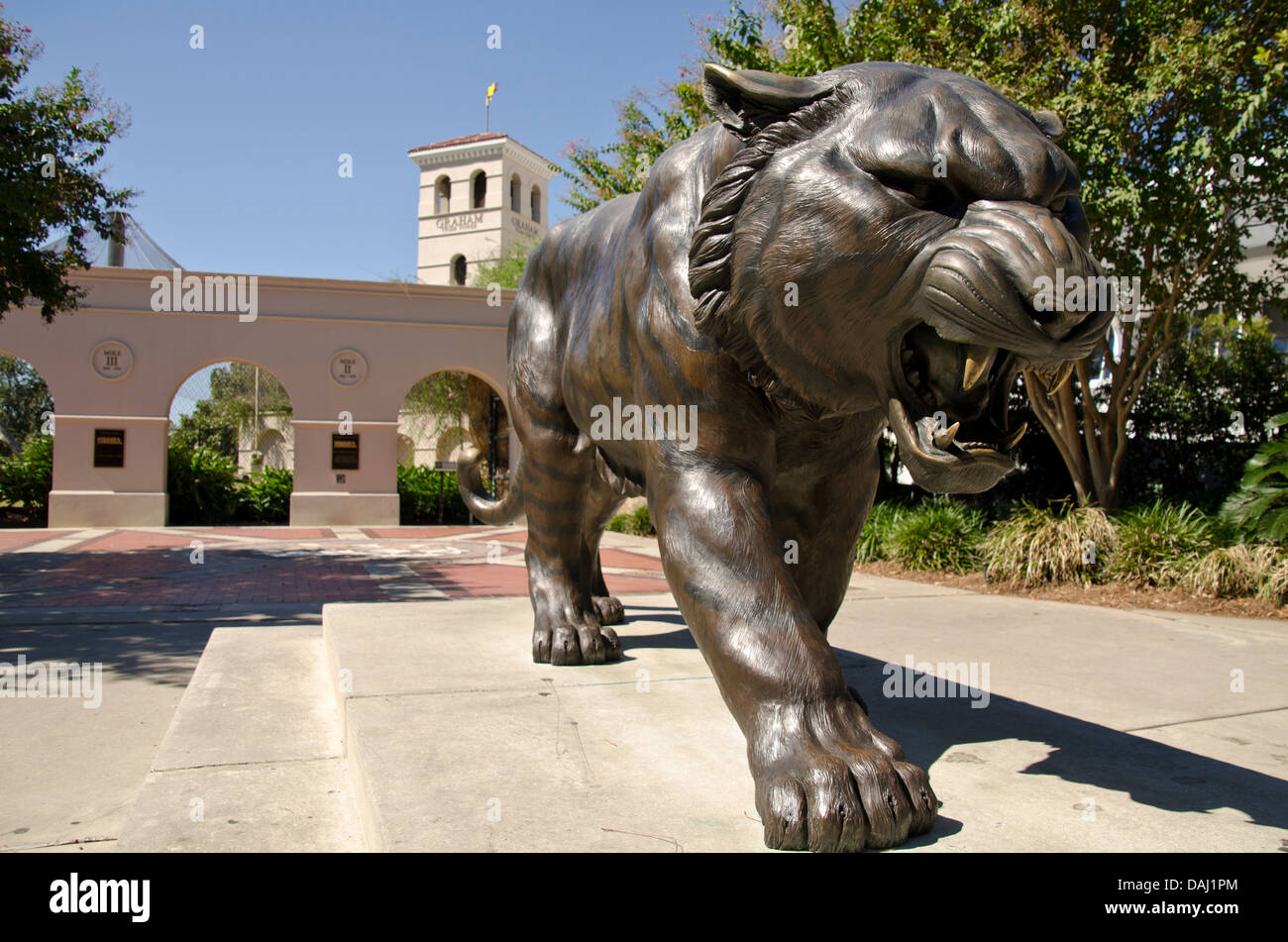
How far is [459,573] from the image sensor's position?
10500 millimetres

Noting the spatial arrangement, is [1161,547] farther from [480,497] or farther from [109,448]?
[109,448]

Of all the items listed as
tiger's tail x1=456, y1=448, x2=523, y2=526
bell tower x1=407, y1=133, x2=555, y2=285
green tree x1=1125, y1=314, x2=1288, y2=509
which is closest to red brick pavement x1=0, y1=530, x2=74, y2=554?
tiger's tail x1=456, y1=448, x2=523, y2=526

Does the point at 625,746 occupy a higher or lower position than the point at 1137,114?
lower

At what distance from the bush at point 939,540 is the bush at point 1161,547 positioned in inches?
A: 58.5

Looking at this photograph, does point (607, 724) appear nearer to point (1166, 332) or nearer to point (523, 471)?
point (523, 471)

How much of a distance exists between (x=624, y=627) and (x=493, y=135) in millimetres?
41833

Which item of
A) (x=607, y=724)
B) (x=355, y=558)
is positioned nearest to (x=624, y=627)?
(x=607, y=724)

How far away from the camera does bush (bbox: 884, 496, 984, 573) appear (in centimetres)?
975

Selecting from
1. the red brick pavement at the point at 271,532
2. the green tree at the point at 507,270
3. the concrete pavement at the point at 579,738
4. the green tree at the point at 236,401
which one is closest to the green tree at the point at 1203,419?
the concrete pavement at the point at 579,738

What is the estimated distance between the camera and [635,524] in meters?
16.7

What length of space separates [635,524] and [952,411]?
14.9 metres

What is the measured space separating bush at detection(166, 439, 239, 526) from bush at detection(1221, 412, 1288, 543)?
1704cm

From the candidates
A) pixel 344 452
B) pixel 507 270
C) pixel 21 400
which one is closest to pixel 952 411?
pixel 344 452

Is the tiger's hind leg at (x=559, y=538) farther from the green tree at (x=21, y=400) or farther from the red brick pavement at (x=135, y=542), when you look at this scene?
the green tree at (x=21, y=400)
